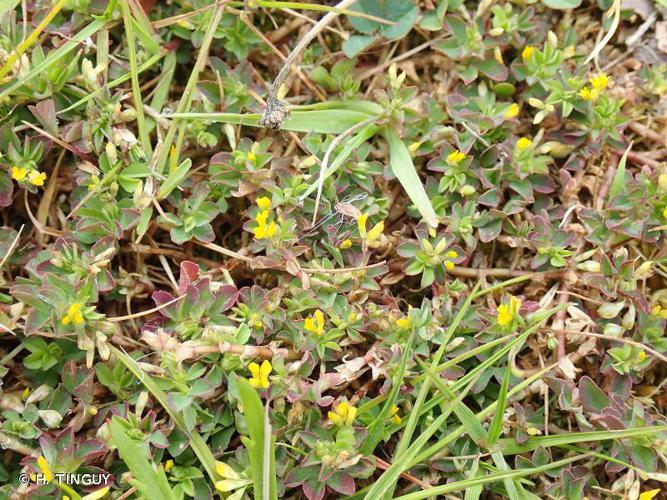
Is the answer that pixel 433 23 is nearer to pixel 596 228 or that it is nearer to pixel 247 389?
pixel 596 228

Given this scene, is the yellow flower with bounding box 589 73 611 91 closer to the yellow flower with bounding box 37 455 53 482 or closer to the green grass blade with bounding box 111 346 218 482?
the green grass blade with bounding box 111 346 218 482

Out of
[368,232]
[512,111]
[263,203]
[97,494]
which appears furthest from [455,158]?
[97,494]

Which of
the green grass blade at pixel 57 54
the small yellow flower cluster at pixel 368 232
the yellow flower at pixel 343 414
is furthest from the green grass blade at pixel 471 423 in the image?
the green grass blade at pixel 57 54

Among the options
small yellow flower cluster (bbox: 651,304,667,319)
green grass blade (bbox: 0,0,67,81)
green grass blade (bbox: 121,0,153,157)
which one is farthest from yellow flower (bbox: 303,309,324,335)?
green grass blade (bbox: 0,0,67,81)

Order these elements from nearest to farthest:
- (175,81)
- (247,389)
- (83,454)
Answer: (247,389), (83,454), (175,81)

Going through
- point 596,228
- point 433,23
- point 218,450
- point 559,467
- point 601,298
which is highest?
point 433,23

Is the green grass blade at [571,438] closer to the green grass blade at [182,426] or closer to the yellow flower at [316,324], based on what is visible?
the yellow flower at [316,324]

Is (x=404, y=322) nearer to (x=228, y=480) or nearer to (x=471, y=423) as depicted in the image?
(x=471, y=423)

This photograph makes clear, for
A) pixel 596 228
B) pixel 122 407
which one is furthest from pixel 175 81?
pixel 596 228
